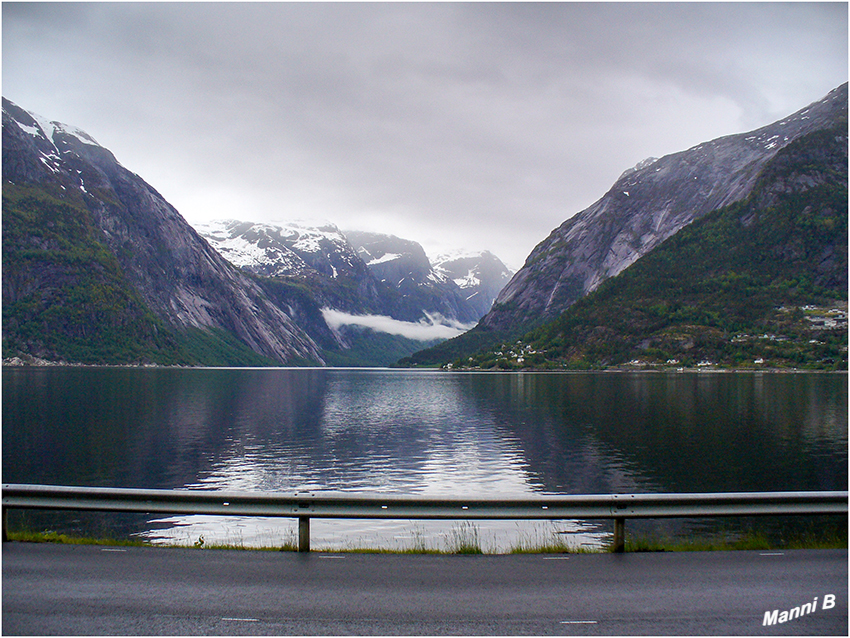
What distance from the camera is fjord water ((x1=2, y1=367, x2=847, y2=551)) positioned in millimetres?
24406

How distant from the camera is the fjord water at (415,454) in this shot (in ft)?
80.1

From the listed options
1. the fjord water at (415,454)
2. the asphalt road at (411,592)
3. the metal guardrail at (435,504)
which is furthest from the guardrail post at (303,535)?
the fjord water at (415,454)

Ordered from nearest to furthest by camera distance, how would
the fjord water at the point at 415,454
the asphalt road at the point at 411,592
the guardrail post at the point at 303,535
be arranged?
1. the asphalt road at the point at 411,592
2. the guardrail post at the point at 303,535
3. the fjord water at the point at 415,454

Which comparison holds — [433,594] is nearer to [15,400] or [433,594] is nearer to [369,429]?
[369,429]

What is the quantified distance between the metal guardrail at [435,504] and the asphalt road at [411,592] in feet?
2.91

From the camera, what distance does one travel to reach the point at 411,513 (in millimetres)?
12766

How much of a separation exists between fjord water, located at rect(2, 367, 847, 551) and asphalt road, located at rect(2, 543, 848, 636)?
211 inches

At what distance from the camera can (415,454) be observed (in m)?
48.1

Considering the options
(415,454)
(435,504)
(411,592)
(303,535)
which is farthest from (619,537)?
(415,454)

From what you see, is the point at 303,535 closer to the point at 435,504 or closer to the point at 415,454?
the point at 435,504

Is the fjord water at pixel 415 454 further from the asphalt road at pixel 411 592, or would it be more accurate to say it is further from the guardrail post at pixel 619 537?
the asphalt road at pixel 411 592

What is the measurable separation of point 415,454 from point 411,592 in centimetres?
3801

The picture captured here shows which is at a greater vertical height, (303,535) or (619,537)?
(303,535)

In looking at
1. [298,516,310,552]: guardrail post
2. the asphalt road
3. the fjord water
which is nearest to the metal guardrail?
[298,516,310,552]: guardrail post
